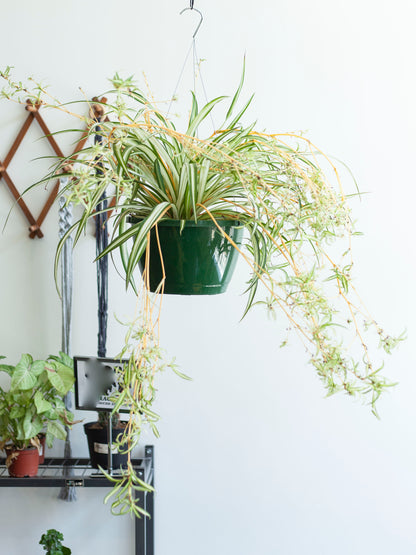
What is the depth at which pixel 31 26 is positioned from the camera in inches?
74.7

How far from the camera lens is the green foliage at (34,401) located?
1.67 meters

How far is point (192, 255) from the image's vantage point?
945mm

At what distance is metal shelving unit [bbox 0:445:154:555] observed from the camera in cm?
169

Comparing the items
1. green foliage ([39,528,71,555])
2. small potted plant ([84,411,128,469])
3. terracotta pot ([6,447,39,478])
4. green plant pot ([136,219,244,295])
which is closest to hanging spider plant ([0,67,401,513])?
green plant pot ([136,219,244,295])

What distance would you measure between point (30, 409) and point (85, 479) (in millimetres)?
254

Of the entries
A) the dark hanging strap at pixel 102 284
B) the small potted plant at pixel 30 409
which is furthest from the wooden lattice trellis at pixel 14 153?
the small potted plant at pixel 30 409

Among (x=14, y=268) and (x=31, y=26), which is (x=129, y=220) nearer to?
(x=14, y=268)

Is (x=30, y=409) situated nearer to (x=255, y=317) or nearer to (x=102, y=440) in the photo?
(x=102, y=440)

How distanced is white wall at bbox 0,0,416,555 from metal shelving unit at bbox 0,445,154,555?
58mm

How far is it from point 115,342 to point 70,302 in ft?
0.67

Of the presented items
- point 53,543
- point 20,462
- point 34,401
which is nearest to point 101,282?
point 34,401

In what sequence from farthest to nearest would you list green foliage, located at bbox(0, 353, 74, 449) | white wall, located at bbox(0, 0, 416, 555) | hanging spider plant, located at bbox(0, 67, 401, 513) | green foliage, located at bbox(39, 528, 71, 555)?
white wall, located at bbox(0, 0, 416, 555) < green foliage, located at bbox(39, 528, 71, 555) < green foliage, located at bbox(0, 353, 74, 449) < hanging spider plant, located at bbox(0, 67, 401, 513)

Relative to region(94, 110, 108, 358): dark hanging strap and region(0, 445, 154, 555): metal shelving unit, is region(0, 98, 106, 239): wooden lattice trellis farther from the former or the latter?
region(0, 445, 154, 555): metal shelving unit

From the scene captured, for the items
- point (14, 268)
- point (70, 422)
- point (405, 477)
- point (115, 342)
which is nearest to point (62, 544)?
point (70, 422)
